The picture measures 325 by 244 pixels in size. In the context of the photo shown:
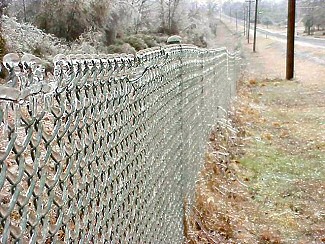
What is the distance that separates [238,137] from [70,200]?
7.25m

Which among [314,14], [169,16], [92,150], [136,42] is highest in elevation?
[314,14]

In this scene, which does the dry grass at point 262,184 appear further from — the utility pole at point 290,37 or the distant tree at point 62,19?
the utility pole at point 290,37

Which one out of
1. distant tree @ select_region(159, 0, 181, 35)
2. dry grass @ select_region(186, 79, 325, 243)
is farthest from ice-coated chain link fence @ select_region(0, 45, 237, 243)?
distant tree @ select_region(159, 0, 181, 35)

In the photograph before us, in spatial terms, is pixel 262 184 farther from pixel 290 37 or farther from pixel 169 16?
pixel 169 16

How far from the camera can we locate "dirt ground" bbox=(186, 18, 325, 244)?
184 inches

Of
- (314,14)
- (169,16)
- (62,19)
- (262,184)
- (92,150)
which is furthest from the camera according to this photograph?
(314,14)

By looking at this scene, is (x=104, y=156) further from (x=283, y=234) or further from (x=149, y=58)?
(x=283, y=234)

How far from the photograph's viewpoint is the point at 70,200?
152cm

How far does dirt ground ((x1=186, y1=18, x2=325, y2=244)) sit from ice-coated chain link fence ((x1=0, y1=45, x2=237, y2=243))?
3.31ft

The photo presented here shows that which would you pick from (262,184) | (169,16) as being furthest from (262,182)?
(169,16)

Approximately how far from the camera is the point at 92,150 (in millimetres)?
1763

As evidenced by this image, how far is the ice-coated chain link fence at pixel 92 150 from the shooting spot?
1165 mm

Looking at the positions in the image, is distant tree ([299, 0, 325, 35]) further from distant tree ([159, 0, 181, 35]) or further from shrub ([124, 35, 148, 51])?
shrub ([124, 35, 148, 51])

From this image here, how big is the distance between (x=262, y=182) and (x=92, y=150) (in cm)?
486
